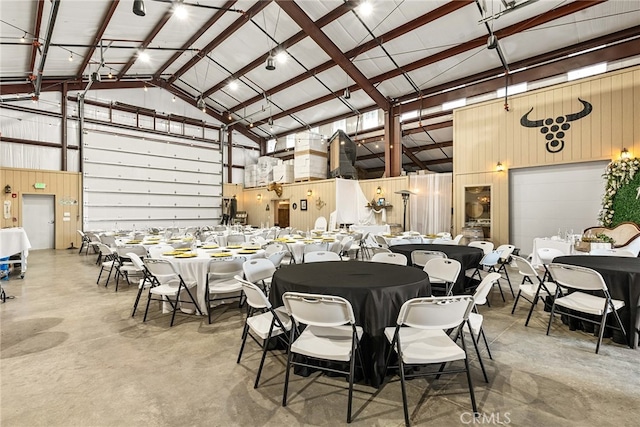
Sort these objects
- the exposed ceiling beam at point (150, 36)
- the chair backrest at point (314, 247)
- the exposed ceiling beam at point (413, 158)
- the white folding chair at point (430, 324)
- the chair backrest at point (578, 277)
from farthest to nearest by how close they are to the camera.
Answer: the exposed ceiling beam at point (413, 158) → the exposed ceiling beam at point (150, 36) → the chair backrest at point (314, 247) → the chair backrest at point (578, 277) → the white folding chair at point (430, 324)

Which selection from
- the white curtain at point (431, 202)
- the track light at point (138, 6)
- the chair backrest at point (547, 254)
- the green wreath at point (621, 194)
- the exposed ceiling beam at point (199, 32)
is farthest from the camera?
the white curtain at point (431, 202)

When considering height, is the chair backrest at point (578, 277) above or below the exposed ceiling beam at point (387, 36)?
below

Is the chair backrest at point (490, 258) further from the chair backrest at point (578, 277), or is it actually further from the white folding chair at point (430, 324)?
the white folding chair at point (430, 324)

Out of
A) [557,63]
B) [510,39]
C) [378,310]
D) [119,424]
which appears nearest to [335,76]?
[510,39]

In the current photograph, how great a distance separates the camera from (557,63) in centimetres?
870

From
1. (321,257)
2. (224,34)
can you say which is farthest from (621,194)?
(224,34)

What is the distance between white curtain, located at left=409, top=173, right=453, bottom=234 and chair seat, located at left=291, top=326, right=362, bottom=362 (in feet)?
29.3

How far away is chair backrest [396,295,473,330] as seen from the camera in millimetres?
2037

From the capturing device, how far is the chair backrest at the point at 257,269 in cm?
331

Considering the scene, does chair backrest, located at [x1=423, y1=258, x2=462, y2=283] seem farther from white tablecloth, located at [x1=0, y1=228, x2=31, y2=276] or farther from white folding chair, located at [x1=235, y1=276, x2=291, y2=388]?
white tablecloth, located at [x1=0, y1=228, x2=31, y2=276]

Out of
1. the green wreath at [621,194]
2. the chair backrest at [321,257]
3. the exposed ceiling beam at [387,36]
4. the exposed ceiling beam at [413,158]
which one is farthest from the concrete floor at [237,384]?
the exposed ceiling beam at [413,158]

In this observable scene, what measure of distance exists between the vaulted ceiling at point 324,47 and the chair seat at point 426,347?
21.9 feet

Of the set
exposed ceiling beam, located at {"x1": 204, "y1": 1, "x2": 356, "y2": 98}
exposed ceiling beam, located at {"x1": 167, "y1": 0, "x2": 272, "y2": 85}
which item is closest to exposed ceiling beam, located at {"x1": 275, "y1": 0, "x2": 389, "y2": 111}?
exposed ceiling beam, located at {"x1": 204, "y1": 1, "x2": 356, "y2": 98}

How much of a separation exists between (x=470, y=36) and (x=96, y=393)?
10.6 metres
